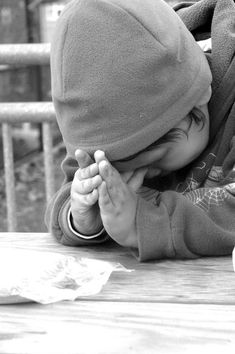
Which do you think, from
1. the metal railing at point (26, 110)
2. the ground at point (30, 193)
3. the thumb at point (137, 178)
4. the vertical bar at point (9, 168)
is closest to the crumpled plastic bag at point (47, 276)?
the thumb at point (137, 178)

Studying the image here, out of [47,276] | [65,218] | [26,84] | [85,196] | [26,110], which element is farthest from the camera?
[26,84]

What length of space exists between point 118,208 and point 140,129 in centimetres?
16

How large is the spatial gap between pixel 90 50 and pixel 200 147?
1.20 ft

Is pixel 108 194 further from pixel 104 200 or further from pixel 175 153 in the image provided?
pixel 175 153

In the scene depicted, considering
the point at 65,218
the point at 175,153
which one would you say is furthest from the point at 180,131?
the point at 65,218

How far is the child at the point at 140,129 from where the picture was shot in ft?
4.39

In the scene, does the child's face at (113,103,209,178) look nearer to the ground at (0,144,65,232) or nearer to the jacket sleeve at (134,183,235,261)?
the jacket sleeve at (134,183,235,261)

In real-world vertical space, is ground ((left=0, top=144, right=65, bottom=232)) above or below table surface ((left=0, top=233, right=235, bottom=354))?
below

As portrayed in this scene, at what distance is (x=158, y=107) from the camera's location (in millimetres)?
1372

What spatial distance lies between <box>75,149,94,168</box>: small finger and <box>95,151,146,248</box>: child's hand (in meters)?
0.04

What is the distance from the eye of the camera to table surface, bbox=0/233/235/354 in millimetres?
1011

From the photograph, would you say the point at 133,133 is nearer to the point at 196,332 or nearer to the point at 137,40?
the point at 137,40

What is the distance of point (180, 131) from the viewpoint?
1493 mm

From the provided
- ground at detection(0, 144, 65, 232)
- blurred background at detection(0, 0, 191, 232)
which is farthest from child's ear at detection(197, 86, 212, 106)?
blurred background at detection(0, 0, 191, 232)
